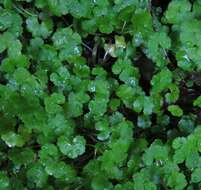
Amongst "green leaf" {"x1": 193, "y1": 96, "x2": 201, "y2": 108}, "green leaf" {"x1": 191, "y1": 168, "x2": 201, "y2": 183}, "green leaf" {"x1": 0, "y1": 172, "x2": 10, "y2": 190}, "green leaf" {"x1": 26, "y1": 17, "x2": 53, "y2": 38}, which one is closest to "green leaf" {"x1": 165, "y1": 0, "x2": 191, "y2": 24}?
"green leaf" {"x1": 193, "y1": 96, "x2": 201, "y2": 108}

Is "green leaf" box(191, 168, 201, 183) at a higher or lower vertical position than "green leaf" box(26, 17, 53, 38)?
lower

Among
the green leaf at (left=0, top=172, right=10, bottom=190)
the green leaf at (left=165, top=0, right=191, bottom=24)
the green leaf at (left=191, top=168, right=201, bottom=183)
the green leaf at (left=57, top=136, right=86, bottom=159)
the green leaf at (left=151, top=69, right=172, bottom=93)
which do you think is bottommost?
the green leaf at (left=0, top=172, right=10, bottom=190)

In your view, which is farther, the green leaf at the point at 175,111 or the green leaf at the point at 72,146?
the green leaf at the point at 175,111

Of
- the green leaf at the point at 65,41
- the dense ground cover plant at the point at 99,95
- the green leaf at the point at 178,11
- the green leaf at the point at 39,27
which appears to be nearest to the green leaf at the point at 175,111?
the dense ground cover plant at the point at 99,95

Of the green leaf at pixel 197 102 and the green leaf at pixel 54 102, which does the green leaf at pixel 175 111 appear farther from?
the green leaf at pixel 54 102

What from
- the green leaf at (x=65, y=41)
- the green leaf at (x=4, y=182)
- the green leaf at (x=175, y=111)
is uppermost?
the green leaf at (x=65, y=41)

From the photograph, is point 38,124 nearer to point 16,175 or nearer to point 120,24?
point 16,175

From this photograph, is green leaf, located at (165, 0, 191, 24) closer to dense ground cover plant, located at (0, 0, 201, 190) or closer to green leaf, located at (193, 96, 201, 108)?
dense ground cover plant, located at (0, 0, 201, 190)

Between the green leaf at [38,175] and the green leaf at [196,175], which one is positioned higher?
the green leaf at [196,175]
